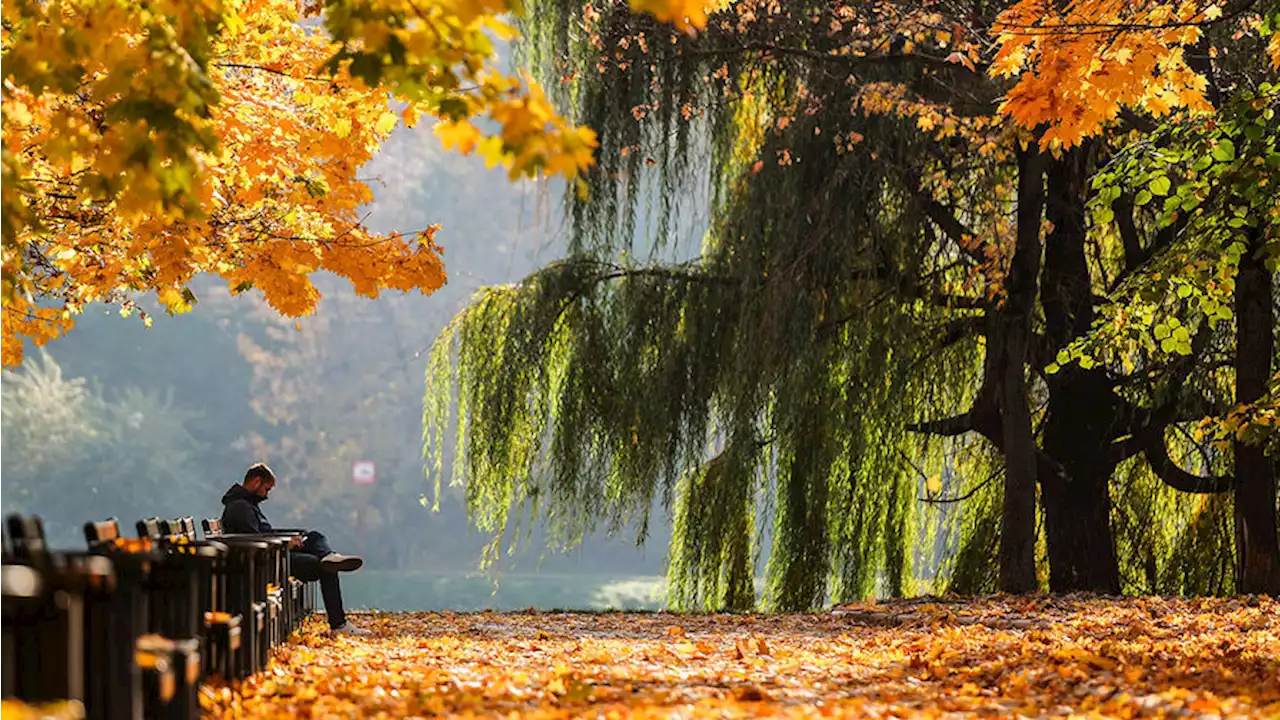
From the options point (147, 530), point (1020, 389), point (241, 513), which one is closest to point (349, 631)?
point (241, 513)

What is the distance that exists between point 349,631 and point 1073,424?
6165 millimetres

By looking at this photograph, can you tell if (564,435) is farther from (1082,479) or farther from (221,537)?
(221,537)

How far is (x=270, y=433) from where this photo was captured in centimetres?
6594

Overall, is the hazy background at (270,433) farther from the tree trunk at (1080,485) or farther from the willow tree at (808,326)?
the tree trunk at (1080,485)

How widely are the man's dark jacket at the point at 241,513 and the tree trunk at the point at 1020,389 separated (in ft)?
17.7

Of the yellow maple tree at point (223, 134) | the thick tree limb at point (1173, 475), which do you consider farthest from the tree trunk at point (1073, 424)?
the yellow maple tree at point (223, 134)

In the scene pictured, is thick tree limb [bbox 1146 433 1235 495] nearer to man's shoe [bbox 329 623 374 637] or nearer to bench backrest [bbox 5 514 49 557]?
man's shoe [bbox 329 623 374 637]

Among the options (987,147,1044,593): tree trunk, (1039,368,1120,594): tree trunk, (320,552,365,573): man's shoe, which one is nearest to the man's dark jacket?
(320,552,365,573): man's shoe

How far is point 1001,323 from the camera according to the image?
1172 cm

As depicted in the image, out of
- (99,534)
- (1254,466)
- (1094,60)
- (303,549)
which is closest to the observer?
(99,534)

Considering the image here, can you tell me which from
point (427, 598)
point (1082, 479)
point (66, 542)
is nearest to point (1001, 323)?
point (1082, 479)

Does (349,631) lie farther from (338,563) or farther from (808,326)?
(808,326)

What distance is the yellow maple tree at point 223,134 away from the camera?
161 inches

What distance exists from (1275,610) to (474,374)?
663cm
